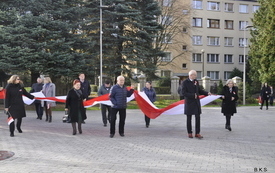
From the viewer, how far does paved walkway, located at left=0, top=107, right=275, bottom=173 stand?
6.45m

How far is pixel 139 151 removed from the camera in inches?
316

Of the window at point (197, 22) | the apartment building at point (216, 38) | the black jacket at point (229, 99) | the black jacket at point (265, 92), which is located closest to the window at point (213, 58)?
the apartment building at point (216, 38)

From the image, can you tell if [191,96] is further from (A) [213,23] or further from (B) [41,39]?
(A) [213,23]

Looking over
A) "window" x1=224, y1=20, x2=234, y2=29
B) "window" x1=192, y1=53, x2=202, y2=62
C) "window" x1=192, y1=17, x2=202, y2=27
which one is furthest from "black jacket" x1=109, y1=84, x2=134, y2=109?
"window" x1=224, y1=20, x2=234, y2=29

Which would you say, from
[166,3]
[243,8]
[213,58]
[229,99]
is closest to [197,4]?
[243,8]

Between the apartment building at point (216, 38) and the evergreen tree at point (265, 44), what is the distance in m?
16.6

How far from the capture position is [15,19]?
22109 millimetres

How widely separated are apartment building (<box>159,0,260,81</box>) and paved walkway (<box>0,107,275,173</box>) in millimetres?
47761

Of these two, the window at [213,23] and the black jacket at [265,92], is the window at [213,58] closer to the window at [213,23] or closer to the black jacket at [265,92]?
the window at [213,23]

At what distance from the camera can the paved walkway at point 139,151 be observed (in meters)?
6.45

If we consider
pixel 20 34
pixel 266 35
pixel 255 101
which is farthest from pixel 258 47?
pixel 20 34

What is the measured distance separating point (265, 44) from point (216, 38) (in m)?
22.5

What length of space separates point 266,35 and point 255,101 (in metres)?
10.4

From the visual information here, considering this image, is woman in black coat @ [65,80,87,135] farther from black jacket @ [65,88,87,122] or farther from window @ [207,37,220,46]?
window @ [207,37,220,46]
